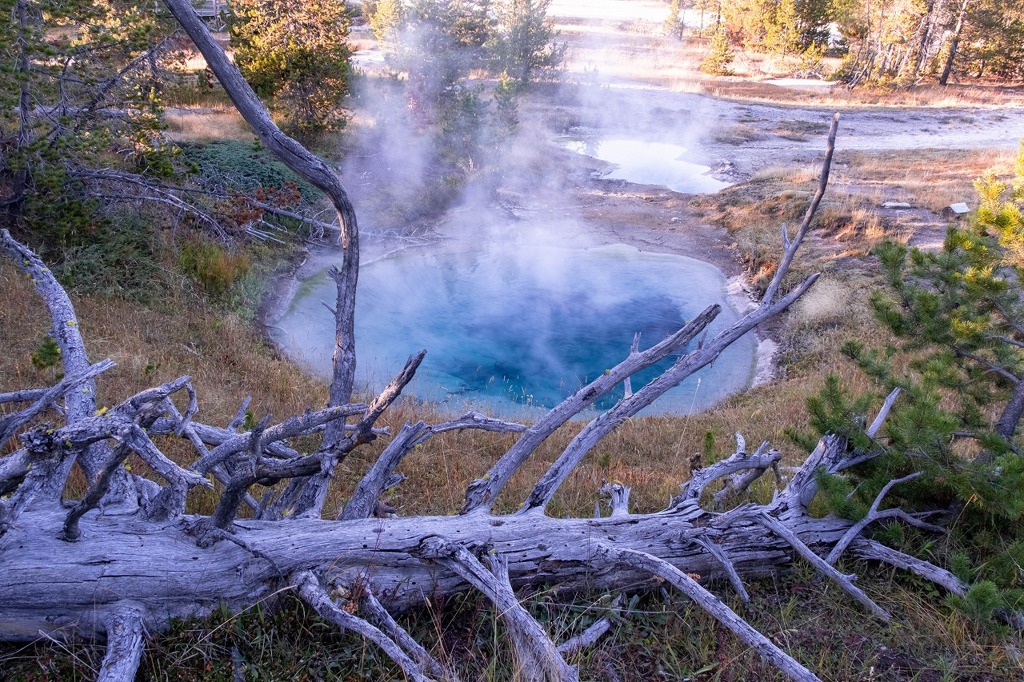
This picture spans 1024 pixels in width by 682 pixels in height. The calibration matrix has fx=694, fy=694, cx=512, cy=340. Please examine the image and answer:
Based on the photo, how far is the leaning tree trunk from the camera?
221 cm

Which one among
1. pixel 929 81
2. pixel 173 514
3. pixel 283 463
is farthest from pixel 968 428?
pixel 929 81

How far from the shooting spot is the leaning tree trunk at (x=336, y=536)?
221 centimetres

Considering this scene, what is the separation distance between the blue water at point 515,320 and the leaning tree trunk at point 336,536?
14.4 feet

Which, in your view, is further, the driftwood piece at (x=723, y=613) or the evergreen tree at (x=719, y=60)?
the evergreen tree at (x=719, y=60)

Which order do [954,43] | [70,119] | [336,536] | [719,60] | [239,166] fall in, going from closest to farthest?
[336,536] → [70,119] → [239,166] → [954,43] → [719,60]

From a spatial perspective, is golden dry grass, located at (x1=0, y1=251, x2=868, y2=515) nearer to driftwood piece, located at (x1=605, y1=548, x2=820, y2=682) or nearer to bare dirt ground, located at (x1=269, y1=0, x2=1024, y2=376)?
driftwood piece, located at (x1=605, y1=548, x2=820, y2=682)

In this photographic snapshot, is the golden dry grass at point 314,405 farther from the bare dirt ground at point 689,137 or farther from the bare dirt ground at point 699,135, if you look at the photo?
the bare dirt ground at point 699,135

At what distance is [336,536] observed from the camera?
101 inches

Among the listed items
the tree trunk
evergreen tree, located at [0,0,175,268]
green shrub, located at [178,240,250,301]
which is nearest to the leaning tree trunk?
evergreen tree, located at [0,0,175,268]

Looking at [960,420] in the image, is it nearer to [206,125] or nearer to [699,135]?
[206,125]

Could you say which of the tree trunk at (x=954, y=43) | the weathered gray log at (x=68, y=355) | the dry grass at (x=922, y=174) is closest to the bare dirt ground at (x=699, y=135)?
the dry grass at (x=922, y=174)

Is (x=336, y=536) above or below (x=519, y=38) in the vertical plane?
below

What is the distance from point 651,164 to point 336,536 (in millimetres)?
18585

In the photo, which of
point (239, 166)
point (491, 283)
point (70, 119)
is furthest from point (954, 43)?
point (70, 119)
